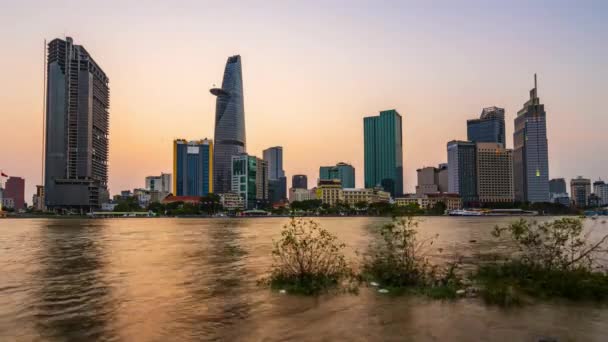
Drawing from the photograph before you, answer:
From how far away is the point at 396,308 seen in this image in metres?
16.2

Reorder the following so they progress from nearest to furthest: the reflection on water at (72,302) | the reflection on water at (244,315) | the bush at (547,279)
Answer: the reflection on water at (244,315)
the reflection on water at (72,302)
the bush at (547,279)

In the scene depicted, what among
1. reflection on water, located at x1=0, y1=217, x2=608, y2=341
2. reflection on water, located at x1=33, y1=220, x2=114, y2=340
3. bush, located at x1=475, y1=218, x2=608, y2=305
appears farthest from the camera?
bush, located at x1=475, y1=218, x2=608, y2=305

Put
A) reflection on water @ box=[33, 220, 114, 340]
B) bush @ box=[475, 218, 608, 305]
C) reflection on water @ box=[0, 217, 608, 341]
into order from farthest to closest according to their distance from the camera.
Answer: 1. bush @ box=[475, 218, 608, 305]
2. reflection on water @ box=[33, 220, 114, 340]
3. reflection on water @ box=[0, 217, 608, 341]

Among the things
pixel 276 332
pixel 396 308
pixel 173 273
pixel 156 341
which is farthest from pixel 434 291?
pixel 173 273

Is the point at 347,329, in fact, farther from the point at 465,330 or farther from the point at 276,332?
the point at 465,330

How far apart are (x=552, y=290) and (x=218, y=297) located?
14.0 m

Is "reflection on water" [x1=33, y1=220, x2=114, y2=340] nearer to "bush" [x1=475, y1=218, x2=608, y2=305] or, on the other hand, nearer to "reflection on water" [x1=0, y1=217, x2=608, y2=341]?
"reflection on water" [x1=0, y1=217, x2=608, y2=341]

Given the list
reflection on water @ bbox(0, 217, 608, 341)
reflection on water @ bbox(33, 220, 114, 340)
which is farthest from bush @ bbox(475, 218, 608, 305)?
reflection on water @ bbox(33, 220, 114, 340)

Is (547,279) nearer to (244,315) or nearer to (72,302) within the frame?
(244,315)

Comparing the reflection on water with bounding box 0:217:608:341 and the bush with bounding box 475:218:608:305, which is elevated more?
the bush with bounding box 475:218:608:305

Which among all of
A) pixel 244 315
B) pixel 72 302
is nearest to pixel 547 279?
pixel 244 315

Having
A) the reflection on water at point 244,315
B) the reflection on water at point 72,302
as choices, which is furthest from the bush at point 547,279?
the reflection on water at point 72,302

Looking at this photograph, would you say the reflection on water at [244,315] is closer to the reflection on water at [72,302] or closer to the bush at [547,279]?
the reflection on water at [72,302]

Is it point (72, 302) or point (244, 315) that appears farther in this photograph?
point (72, 302)
